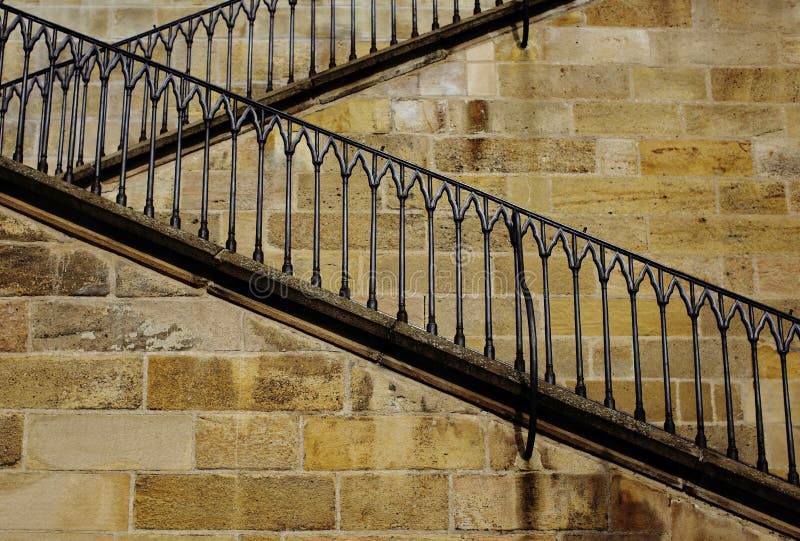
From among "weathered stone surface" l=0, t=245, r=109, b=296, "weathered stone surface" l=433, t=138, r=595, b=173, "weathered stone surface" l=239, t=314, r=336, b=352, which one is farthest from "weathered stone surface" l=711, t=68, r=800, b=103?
"weathered stone surface" l=0, t=245, r=109, b=296

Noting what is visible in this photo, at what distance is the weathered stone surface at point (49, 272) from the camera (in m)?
5.40

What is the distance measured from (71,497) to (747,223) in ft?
17.4

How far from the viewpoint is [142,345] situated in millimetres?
5340

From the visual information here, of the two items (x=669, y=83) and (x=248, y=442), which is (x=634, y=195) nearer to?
(x=669, y=83)

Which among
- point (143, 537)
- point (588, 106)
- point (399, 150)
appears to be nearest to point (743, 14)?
point (588, 106)

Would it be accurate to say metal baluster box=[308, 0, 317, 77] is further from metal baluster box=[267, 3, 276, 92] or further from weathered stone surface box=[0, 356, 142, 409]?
weathered stone surface box=[0, 356, 142, 409]

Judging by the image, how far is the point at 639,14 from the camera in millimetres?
8266

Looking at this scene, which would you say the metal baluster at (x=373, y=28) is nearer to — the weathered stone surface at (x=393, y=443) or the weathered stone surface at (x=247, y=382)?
the weathered stone surface at (x=247, y=382)

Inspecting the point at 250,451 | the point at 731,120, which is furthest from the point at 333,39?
the point at 250,451

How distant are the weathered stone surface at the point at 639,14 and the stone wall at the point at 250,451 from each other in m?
4.28

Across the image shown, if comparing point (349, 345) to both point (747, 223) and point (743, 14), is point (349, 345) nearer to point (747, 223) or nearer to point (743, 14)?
point (747, 223)

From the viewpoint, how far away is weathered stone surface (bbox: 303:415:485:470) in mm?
5238

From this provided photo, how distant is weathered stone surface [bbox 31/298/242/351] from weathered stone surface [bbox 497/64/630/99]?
3.59 meters

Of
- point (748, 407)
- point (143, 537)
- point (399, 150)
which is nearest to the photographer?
point (143, 537)
